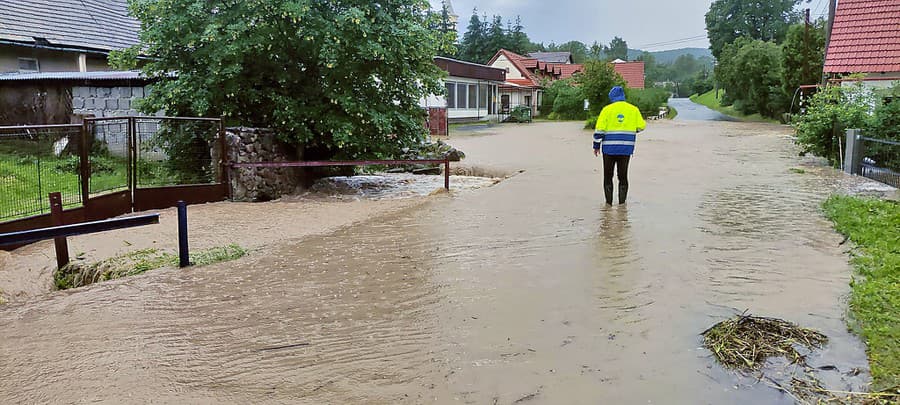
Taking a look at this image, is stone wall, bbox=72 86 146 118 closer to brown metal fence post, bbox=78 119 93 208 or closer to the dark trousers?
brown metal fence post, bbox=78 119 93 208

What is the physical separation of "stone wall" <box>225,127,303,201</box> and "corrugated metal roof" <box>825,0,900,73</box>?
50.8 ft

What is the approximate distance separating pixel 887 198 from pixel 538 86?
4051 cm

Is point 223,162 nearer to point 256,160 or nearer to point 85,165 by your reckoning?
point 256,160

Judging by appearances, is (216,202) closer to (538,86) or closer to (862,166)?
(862,166)

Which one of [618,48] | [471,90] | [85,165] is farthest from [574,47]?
[85,165]

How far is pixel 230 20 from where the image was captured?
11.8 meters

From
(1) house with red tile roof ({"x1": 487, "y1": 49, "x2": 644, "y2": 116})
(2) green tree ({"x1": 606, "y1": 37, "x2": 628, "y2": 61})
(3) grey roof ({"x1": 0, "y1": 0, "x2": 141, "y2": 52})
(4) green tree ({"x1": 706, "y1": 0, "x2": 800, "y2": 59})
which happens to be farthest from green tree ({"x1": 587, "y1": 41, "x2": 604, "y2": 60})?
(2) green tree ({"x1": 606, "y1": 37, "x2": 628, "y2": 61})

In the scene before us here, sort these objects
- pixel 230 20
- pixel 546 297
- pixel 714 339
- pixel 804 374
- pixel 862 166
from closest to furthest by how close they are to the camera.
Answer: pixel 804 374 < pixel 714 339 < pixel 546 297 < pixel 230 20 < pixel 862 166

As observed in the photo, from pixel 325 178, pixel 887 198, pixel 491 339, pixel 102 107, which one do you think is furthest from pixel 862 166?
pixel 102 107

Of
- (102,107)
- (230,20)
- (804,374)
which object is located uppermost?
(230,20)

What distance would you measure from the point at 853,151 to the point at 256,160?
11945mm

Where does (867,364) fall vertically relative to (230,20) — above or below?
below

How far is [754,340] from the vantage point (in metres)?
4.46

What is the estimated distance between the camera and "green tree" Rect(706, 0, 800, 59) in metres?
77.1
